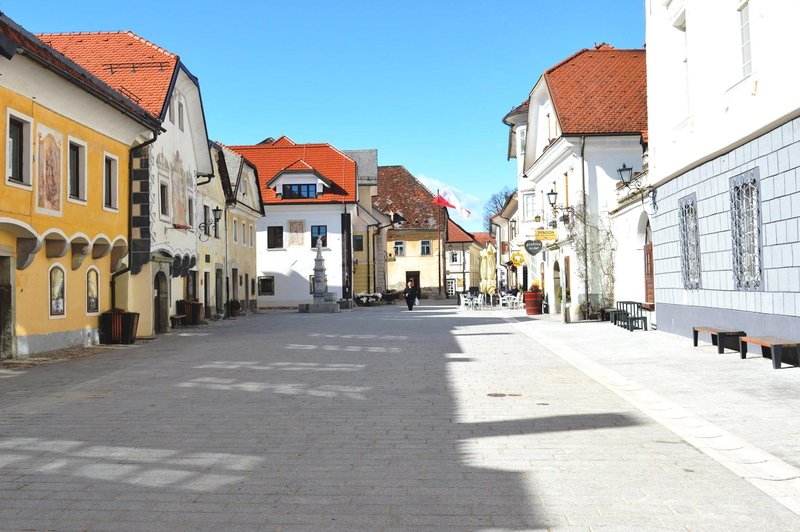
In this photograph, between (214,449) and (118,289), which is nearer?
(214,449)

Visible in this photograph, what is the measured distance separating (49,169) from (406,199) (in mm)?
60772

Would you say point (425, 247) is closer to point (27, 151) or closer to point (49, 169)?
point (49, 169)

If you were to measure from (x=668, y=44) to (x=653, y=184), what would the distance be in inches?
139

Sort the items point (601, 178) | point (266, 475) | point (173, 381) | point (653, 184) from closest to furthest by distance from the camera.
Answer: point (266, 475)
point (173, 381)
point (653, 184)
point (601, 178)

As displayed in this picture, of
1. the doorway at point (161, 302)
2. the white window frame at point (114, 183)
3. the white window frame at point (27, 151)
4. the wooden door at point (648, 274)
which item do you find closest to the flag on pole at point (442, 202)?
the wooden door at point (648, 274)

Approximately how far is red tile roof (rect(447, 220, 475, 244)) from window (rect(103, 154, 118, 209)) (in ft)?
207

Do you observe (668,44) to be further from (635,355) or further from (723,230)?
(635,355)

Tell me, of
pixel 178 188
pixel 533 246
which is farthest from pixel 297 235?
pixel 178 188

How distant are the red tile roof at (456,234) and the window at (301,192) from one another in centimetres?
3236

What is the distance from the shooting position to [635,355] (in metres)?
14.9

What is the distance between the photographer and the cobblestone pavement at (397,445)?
487 centimetres

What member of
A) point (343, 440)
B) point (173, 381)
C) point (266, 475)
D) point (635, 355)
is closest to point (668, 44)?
point (635, 355)

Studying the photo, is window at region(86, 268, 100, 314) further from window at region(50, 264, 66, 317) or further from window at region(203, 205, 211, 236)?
window at region(203, 205, 211, 236)

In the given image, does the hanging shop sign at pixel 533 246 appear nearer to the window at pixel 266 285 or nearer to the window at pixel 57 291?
the window at pixel 57 291
